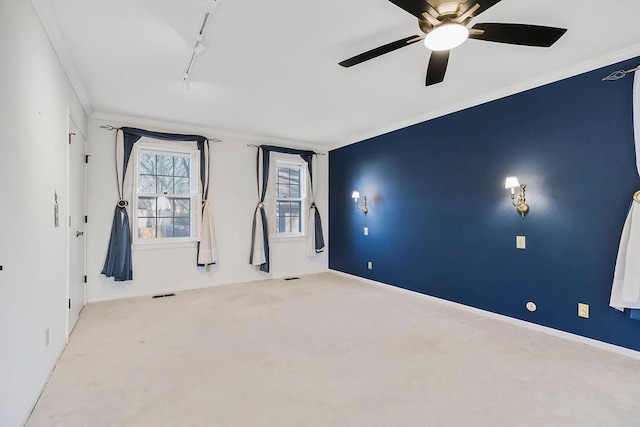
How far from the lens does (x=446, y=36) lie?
1.92m

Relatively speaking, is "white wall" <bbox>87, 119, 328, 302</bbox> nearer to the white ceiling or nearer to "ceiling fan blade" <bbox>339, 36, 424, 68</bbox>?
the white ceiling

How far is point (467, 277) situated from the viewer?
3.98 meters

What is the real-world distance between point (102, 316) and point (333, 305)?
2748 mm

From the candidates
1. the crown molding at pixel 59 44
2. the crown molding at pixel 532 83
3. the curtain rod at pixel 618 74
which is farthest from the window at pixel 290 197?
the curtain rod at pixel 618 74

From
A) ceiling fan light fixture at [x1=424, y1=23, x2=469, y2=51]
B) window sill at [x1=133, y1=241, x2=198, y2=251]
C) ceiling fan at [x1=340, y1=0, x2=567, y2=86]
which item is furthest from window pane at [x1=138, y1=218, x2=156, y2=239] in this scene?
ceiling fan light fixture at [x1=424, y1=23, x2=469, y2=51]

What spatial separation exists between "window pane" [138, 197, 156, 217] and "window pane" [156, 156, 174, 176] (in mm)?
435

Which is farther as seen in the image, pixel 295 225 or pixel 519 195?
pixel 295 225

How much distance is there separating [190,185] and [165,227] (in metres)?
0.76

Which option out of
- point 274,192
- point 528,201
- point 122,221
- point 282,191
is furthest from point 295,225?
point 528,201

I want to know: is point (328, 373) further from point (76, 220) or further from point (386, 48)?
point (76, 220)

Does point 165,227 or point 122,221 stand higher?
point 122,221

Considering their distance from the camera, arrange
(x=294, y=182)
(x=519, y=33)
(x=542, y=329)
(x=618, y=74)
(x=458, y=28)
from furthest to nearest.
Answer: (x=294, y=182)
(x=542, y=329)
(x=618, y=74)
(x=519, y=33)
(x=458, y=28)

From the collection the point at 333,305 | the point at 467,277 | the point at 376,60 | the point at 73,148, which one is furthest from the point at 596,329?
the point at 73,148

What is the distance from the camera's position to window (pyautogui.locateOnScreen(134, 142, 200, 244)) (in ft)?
15.6
